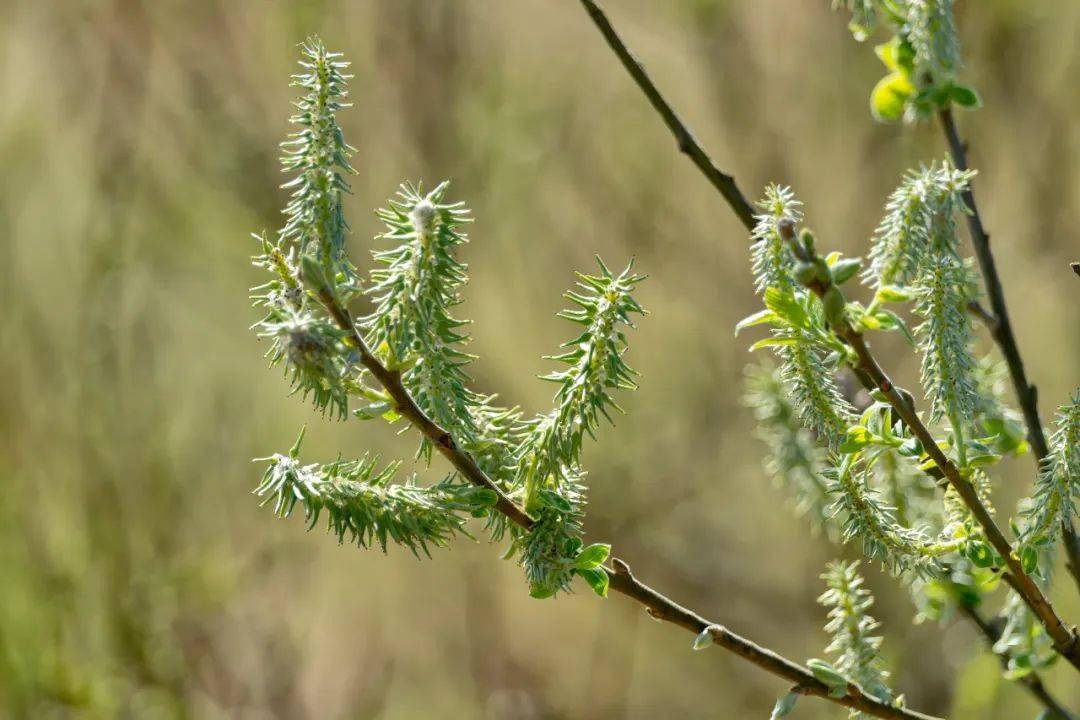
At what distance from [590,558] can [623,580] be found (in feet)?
0.08

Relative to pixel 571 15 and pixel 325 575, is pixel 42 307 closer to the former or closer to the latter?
pixel 325 575

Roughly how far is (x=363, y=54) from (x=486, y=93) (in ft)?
0.54

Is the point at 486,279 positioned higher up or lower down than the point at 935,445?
higher up

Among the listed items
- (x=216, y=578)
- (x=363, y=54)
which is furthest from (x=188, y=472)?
(x=363, y=54)

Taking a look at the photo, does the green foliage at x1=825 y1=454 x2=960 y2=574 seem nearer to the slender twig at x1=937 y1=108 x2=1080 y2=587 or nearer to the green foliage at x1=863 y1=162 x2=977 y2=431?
the green foliage at x1=863 y1=162 x2=977 y2=431

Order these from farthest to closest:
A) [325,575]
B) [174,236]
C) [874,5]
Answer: [325,575] < [174,236] < [874,5]

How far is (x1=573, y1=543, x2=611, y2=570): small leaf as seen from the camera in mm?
289

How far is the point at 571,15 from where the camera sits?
133cm

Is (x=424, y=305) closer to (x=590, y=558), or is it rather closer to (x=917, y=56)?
(x=590, y=558)

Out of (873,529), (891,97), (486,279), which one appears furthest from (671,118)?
(486,279)

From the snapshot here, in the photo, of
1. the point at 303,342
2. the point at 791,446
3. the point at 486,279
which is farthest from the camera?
the point at 486,279

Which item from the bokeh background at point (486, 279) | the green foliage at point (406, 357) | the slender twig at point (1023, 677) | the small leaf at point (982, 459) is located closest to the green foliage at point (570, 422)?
the green foliage at point (406, 357)

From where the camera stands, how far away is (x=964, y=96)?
357mm

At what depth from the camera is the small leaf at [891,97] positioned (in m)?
0.37
